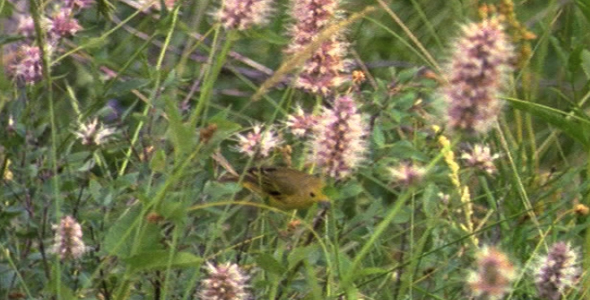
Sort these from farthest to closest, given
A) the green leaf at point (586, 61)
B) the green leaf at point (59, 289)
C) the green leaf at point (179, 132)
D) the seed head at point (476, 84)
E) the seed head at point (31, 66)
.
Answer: the green leaf at point (586, 61)
the seed head at point (31, 66)
the green leaf at point (59, 289)
the green leaf at point (179, 132)
the seed head at point (476, 84)

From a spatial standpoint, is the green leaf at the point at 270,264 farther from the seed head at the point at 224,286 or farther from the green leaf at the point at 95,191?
the green leaf at the point at 95,191

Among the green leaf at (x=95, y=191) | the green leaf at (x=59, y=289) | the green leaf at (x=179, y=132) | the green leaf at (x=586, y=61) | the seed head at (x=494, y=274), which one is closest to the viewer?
the seed head at (x=494, y=274)

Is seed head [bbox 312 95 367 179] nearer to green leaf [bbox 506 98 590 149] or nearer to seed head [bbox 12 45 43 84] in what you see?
green leaf [bbox 506 98 590 149]

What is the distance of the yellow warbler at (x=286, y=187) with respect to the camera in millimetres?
2232

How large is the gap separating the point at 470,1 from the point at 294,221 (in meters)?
1.10

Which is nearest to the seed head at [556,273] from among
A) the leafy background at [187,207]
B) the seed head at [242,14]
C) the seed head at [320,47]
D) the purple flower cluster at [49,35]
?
the leafy background at [187,207]

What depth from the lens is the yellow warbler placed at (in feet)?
7.32

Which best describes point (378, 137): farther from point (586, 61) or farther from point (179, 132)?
point (179, 132)

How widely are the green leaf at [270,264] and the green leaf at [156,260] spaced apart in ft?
0.36

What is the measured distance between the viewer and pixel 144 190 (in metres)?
2.26

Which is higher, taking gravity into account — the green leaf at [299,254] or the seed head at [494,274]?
the seed head at [494,274]

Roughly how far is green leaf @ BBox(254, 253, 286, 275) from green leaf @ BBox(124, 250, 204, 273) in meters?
0.11

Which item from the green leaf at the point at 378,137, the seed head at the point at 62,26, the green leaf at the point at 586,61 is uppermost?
the seed head at the point at 62,26

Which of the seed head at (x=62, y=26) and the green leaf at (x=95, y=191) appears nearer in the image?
the green leaf at (x=95, y=191)
